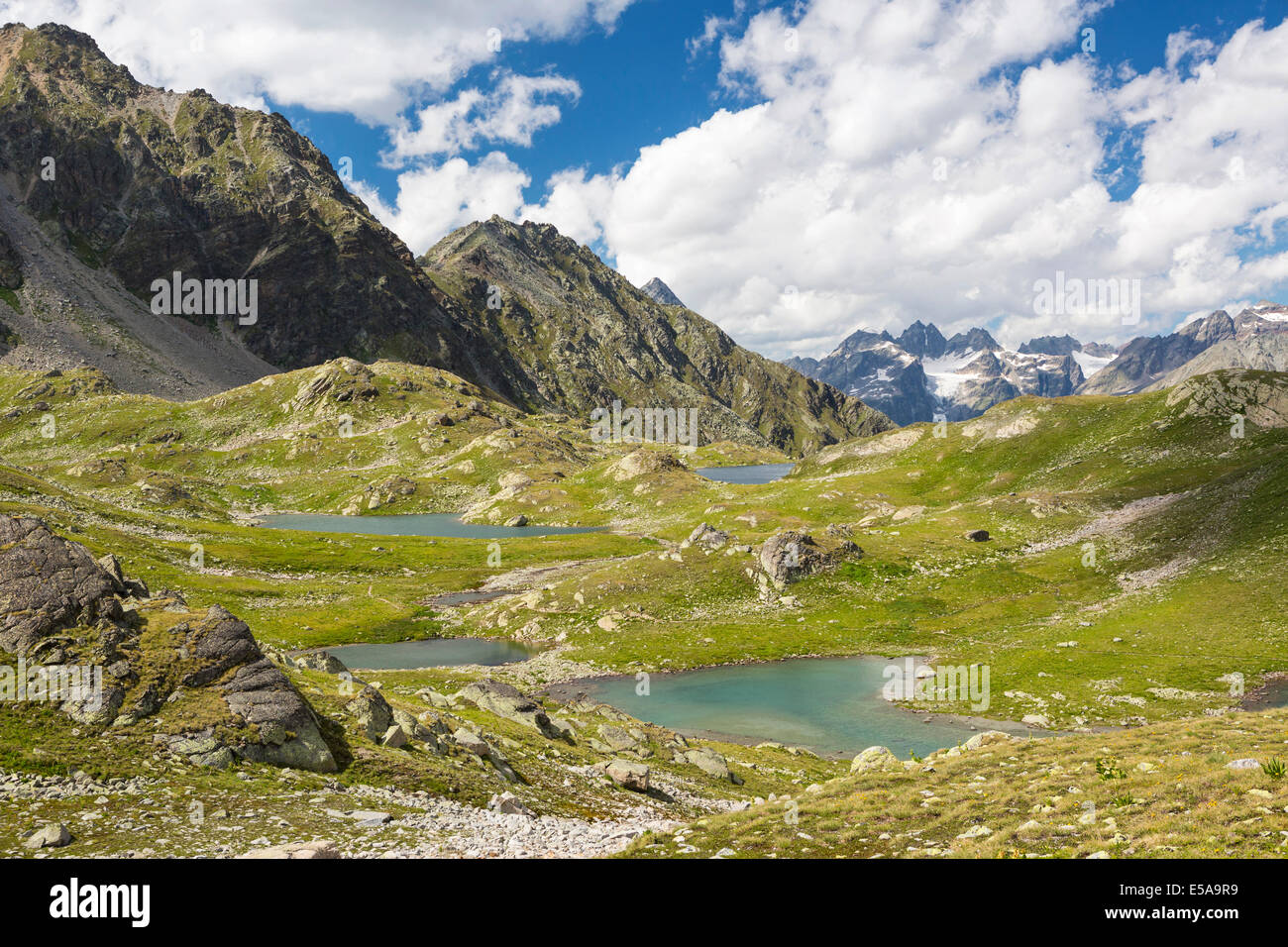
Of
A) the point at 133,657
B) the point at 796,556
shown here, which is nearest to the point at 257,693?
the point at 133,657

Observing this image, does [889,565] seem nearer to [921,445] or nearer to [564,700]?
[564,700]

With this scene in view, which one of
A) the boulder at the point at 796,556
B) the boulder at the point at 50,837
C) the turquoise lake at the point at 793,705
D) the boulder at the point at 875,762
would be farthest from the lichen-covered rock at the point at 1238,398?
the boulder at the point at 50,837

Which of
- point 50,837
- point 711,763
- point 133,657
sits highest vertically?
point 133,657

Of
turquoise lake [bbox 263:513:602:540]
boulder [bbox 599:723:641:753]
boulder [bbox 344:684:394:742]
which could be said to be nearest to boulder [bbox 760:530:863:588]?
boulder [bbox 599:723:641:753]

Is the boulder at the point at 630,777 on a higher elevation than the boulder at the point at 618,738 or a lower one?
higher

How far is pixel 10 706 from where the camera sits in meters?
22.3

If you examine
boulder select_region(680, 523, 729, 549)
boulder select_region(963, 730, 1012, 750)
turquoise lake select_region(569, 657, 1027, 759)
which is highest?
boulder select_region(680, 523, 729, 549)

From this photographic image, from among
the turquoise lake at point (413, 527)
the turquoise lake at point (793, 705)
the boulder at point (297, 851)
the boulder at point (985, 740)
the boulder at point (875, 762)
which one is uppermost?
the turquoise lake at point (413, 527)

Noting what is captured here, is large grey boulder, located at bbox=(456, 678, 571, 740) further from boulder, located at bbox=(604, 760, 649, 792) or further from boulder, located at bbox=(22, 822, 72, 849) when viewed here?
boulder, located at bbox=(22, 822, 72, 849)

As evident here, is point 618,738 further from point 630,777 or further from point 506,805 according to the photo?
point 506,805

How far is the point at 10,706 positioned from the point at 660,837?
22623 millimetres

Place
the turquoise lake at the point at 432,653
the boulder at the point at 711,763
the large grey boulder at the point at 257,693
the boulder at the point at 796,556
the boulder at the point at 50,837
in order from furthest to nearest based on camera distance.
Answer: the boulder at the point at 796,556 < the turquoise lake at the point at 432,653 < the boulder at the point at 711,763 < the large grey boulder at the point at 257,693 < the boulder at the point at 50,837

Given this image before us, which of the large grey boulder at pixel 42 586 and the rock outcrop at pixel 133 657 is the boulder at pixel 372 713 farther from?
the large grey boulder at pixel 42 586
